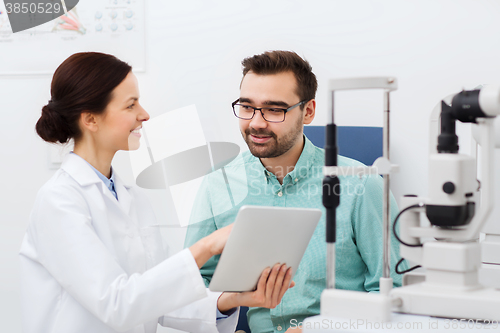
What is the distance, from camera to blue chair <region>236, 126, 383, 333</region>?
1771 mm

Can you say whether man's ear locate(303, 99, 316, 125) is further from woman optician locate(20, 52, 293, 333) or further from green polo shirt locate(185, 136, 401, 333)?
woman optician locate(20, 52, 293, 333)

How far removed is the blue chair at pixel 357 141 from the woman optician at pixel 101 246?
684 mm

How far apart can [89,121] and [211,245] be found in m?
0.48

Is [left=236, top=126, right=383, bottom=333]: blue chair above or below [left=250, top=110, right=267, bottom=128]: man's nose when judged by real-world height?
below

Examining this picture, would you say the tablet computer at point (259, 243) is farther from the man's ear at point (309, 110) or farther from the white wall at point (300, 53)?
the white wall at point (300, 53)

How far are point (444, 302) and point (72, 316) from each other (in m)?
0.79

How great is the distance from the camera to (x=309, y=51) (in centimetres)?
203

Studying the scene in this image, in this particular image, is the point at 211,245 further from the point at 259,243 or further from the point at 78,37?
the point at 78,37

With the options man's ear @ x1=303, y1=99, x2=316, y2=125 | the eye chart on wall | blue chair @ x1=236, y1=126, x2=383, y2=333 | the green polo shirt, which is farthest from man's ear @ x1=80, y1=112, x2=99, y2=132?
the eye chart on wall

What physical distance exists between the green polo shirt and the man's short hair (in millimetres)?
170

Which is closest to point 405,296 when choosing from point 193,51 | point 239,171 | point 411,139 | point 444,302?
point 444,302

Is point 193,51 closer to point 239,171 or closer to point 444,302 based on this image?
point 239,171

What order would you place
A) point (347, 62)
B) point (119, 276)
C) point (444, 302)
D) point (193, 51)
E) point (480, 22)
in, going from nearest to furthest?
1. point (444, 302)
2. point (119, 276)
3. point (480, 22)
4. point (347, 62)
5. point (193, 51)

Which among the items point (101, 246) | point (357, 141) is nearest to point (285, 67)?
point (357, 141)
